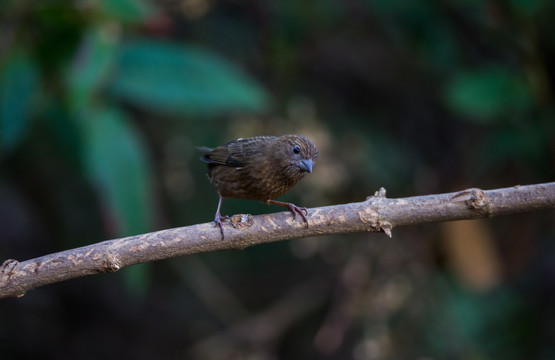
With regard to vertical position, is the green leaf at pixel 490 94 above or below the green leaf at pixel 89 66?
above

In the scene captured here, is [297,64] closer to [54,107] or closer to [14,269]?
[54,107]

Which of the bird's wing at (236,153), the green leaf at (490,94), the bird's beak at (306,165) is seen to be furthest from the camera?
the green leaf at (490,94)

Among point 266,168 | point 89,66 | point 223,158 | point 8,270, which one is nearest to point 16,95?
point 89,66

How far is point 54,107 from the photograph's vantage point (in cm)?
451

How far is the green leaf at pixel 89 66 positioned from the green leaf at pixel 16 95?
0.77 feet

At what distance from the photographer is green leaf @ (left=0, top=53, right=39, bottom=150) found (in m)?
4.07

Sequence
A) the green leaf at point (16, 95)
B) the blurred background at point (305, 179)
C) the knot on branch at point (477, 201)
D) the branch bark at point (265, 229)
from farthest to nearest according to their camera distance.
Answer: the blurred background at point (305, 179) → the green leaf at point (16, 95) → the knot on branch at point (477, 201) → the branch bark at point (265, 229)

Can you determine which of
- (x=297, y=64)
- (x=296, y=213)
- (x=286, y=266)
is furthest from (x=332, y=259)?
(x=296, y=213)

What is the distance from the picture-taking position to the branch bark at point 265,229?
7.63ft

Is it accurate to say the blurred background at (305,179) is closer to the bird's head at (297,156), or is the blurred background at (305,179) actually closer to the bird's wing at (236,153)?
the bird's wing at (236,153)

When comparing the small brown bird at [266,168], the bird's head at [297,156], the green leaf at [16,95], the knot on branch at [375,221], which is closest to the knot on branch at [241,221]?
the knot on branch at [375,221]

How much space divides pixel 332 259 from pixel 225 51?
2.06 m

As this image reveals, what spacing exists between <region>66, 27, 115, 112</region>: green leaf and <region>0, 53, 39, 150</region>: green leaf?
0.24 metres

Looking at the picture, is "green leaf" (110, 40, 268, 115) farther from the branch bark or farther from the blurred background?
the branch bark
